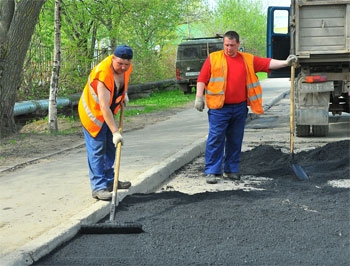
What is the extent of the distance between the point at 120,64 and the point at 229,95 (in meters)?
1.86

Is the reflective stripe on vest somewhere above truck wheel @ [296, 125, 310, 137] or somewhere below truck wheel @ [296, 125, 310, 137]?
above

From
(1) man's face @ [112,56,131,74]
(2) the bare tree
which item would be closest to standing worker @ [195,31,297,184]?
(1) man's face @ [112,56,131,74]

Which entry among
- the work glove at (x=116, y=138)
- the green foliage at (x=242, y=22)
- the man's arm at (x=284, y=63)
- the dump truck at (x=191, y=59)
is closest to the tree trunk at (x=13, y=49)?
the man's arm at (x=284, y=63)

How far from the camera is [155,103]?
22828 mm

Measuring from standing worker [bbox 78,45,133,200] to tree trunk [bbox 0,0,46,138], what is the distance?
577 centimetres

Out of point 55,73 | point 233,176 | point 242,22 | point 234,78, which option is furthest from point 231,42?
point 242,22

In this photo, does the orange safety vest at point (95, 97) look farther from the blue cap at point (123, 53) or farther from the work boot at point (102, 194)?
the work boot at point (102, 194)

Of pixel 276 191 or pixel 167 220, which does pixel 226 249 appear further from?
pixel 276 191

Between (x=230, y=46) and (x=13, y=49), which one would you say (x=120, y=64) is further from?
(x=13, y=49)

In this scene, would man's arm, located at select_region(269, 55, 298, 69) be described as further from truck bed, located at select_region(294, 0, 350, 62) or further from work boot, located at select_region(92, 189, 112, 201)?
truck bed, located at select_region(294, 0, 350, 62)

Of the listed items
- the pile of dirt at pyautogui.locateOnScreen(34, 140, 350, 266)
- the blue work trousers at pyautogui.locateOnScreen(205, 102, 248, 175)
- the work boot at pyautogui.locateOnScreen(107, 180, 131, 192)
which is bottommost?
the pile of dirt at pyautogui.locateOnScreen(34, 140, 350, 266)

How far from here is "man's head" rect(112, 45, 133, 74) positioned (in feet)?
21.2

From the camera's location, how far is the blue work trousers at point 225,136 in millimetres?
8016

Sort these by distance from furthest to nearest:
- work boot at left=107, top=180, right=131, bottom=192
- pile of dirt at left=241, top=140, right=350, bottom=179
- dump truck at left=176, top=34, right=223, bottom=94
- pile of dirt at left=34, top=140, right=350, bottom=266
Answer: dump truck at left=176, top=34, right=223, bottom=94
pile of dirt at left=241, top=140, right=350, bottom=179
work boot at left=107, top=180, right=131, bottom=192
pile of dirt at left=34, top=140, right=350, bottom=266
